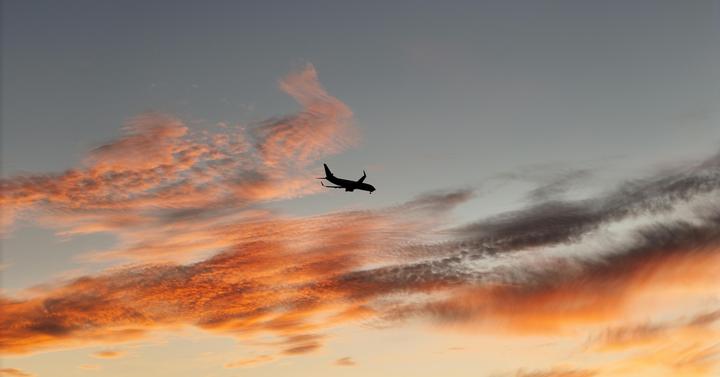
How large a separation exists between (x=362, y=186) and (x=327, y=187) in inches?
518

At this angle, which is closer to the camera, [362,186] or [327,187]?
[327,187]

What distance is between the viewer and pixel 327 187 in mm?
122375

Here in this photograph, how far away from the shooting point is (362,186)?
5236 inches
